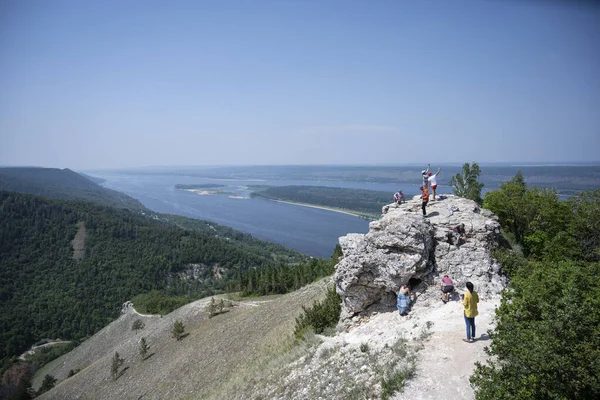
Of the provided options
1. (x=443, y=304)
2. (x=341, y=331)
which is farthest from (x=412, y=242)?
(x=341, y=331)

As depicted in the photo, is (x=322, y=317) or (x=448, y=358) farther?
(x=322, y=317)

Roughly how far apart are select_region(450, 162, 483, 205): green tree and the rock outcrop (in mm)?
29285

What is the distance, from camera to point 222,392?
48.1 feet

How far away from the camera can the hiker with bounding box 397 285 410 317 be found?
13.4m

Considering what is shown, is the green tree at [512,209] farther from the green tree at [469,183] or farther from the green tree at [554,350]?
the green tree at [554,350]

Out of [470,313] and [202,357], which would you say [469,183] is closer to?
[470,313]

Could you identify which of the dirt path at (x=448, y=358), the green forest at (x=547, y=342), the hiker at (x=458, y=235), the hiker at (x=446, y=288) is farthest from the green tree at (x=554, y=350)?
the hiker at (x=458, y=235)

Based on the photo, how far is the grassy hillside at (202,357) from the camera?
1759 cm

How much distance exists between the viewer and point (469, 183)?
4428 cm

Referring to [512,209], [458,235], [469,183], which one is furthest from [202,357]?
[469,183]

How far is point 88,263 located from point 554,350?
154802 mm

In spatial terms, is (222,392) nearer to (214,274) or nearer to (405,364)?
(405,364)

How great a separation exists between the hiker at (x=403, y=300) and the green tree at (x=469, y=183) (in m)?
33.8

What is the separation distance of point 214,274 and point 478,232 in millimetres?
136881
